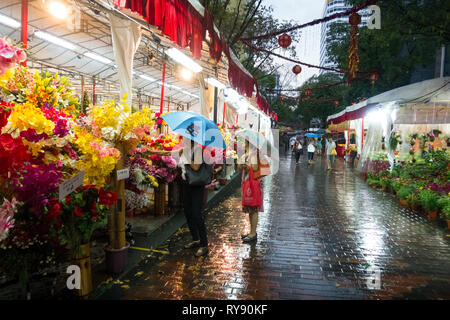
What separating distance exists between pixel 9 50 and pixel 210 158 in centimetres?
277

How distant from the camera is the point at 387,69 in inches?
852

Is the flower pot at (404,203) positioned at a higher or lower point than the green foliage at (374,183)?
lower

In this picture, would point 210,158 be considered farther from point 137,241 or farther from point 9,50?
point 9,50

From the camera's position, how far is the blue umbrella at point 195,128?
4.24 metres

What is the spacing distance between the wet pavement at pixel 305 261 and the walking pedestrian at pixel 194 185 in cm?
34

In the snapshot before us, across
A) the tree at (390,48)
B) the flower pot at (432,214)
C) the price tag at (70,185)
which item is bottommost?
the flower pot at (432,214)

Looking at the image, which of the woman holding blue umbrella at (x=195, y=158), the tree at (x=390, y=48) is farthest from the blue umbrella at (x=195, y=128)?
the tree at (x=390, y=48)

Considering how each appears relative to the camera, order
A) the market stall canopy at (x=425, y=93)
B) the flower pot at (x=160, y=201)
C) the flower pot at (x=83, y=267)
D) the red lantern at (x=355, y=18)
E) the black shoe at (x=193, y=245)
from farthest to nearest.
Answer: the market stall canopy at (x=425, y=93)
the red lantern at (x=355, y=18)
the flower pot at (x=160, y=201)
the black shoe at (x=193, y=245)
the flower pot at (x=83, y=267)

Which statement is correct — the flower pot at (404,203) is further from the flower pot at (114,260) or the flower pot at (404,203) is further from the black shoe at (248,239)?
the flower pot at (114,260)

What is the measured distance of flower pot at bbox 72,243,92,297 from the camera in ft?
10.2

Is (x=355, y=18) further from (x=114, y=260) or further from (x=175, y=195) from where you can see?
(x=114, y=260)

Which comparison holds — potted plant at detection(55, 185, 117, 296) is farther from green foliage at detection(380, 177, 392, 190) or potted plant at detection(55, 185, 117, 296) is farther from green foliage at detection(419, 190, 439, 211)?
green foliage at detection(380, 177, 392, 190)

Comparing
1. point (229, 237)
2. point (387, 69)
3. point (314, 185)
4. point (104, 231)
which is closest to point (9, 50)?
point (104, 231)

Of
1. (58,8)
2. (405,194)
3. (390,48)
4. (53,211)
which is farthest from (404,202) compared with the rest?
(390,48)
